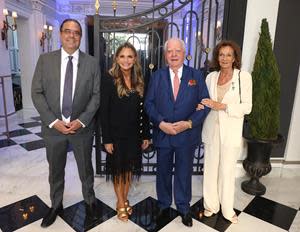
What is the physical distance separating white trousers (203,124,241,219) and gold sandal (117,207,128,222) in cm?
70

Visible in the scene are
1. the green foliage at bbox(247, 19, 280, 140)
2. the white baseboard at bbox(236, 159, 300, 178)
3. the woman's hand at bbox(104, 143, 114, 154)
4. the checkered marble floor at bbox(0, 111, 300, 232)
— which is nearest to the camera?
the woman's hand at bbox(104, 143, 114, 154)

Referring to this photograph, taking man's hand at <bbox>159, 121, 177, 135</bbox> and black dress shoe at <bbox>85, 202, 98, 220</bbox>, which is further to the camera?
black dress shoe at <bbox>85, 202, 98, 220</bbox>

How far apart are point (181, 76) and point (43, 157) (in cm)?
245

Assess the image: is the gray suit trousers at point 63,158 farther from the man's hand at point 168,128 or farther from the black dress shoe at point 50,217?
the man's hand at point 168,128

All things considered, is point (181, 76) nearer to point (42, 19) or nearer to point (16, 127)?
point (16, 127)

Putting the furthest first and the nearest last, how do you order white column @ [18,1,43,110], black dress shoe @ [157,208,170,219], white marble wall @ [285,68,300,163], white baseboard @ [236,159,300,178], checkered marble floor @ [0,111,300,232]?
white column @ [18,1,43,110] → white baseboard @ [236,159,300,178] → white marble wall @ [285,68,300,163] → black dress shoe @ [157,208,170,219] → checkered marble floor @ [0,111,300,232]

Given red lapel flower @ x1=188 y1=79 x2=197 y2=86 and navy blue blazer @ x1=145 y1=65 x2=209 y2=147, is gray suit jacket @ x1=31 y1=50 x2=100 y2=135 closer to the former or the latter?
navy blue blazer @ x1=145 y1=65 x2=209 y2=147

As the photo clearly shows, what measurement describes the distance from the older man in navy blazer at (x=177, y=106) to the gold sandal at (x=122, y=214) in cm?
58

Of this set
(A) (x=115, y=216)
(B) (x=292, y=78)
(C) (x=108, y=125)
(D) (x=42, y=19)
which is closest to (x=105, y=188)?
(A) (x=115, y=216)

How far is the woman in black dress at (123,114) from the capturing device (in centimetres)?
192

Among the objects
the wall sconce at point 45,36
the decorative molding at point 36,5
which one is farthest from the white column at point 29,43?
the wall sconce at point 45,36

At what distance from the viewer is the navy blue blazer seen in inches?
77.0

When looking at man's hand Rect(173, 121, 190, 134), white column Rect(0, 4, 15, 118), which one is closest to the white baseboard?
man's hand Rect(173, 121, 190, 134)

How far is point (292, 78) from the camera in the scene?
288cm
